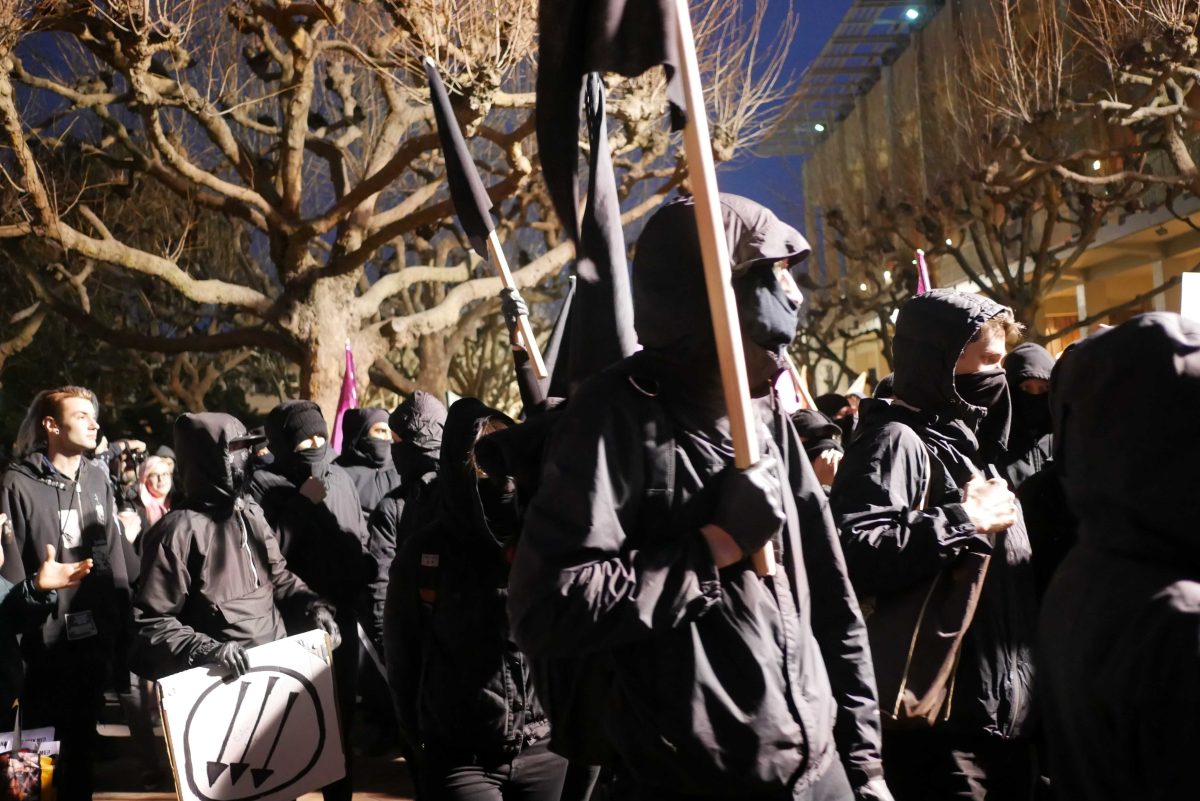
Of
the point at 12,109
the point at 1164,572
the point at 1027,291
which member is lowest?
the point at 1164,572

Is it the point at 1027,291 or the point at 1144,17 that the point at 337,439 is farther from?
the point at 1027,291

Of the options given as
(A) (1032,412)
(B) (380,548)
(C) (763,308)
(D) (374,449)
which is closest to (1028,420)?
(A) (1032,412)

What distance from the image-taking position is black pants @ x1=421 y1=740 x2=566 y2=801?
13.3 ft

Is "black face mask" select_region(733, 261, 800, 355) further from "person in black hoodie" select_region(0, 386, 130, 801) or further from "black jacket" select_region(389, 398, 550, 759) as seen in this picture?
"person in black hoodie" select_region(0, 386, 130, 801)

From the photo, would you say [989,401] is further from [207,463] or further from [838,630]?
[207,463]

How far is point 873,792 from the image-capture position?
9.04 ft

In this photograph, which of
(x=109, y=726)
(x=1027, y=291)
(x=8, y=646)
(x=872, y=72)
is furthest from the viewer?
(x=872, y=72)

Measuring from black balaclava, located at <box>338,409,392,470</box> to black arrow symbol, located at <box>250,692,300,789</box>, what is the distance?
3677mm

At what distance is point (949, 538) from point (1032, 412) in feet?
6.14

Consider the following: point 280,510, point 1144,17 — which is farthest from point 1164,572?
point 1144,17

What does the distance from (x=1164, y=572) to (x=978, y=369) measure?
2152 mm

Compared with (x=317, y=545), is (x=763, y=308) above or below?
above

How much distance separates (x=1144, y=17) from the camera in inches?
584

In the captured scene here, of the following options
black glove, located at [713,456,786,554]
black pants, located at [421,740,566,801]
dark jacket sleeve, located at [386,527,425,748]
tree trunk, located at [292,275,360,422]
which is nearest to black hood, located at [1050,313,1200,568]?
black glove, located at [713,456,786,554]
